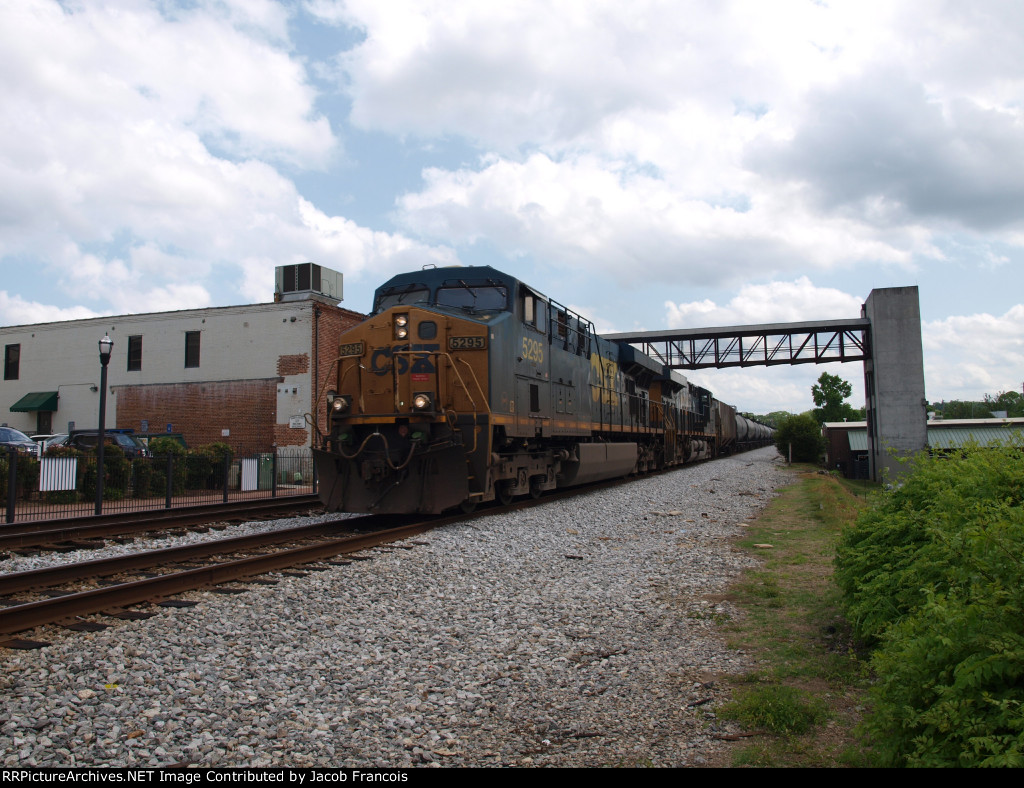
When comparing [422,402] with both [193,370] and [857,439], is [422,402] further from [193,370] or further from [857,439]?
[857,439]

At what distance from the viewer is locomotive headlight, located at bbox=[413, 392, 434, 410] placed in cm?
996

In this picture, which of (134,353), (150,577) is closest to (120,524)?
(150,577)

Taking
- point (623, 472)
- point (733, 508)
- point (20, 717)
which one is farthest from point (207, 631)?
point (623, 472)

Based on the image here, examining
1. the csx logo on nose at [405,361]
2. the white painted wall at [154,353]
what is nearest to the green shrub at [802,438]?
the white painted wall at [154,353]

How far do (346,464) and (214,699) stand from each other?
21.6 ft

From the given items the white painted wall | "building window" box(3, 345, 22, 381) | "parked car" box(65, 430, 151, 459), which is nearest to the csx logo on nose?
"parked car" box(65, 430, 151, 459)

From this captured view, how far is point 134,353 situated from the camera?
94.3 ft

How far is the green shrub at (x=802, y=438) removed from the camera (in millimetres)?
40781

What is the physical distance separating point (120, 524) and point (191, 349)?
61.7 feet

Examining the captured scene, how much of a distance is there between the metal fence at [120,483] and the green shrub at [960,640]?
12.8m

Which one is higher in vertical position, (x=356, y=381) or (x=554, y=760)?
(x=356, y=381)

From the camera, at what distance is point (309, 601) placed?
19.4 ft

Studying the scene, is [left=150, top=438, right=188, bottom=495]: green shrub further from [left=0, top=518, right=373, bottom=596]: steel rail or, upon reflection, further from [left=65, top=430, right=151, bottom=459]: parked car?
[left=0, top=518, right=373, bottom=596]: steel rail

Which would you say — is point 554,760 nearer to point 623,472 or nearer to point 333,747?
point 333,747
